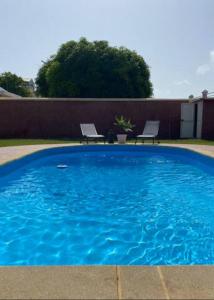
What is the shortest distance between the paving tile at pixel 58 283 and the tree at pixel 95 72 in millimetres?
19470

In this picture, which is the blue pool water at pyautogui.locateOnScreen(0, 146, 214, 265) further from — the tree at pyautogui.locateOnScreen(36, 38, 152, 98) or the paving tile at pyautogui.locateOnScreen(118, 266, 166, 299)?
the tree at pyautogui.locateOnScreen(36, 38, 152, 98)

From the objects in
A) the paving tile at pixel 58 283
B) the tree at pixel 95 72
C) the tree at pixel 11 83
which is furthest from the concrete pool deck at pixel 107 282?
the tree at pixel 11 83

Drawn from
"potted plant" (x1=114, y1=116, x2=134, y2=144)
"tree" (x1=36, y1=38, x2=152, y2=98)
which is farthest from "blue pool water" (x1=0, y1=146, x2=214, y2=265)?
"tree" (x1=36, y1=38, x2=152, y2=98)

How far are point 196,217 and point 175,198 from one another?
1058mm

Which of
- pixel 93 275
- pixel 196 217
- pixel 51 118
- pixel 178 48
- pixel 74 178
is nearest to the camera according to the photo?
pixel 93 275

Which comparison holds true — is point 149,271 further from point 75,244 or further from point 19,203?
point 19,203

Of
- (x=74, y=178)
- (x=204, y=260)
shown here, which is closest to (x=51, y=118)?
(x=74, y=178)

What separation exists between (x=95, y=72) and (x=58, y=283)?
19672 millimetres

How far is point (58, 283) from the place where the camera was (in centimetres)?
196

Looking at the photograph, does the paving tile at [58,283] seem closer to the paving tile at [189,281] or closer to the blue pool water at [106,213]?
the paving tile at [189,281]

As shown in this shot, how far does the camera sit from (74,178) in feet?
24.6

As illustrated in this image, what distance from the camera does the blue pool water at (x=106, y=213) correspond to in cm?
352

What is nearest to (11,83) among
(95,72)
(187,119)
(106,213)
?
(95,72)

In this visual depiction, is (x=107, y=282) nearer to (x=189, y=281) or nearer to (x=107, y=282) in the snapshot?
(x=107, y=282)
